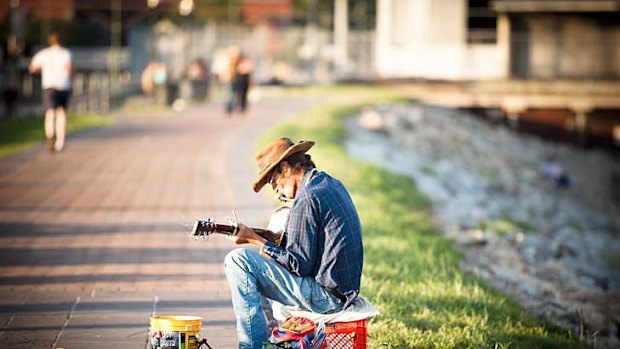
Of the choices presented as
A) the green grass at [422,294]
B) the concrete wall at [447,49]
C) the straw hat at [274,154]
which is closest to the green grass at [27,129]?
the green grass at [422,294]

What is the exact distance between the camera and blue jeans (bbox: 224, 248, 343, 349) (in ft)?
23.1


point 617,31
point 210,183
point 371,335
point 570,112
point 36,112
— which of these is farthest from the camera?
point 617,31

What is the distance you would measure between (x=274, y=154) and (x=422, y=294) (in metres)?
3.35

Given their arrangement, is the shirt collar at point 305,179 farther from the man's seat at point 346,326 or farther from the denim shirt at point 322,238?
the man's seat at point 346,326

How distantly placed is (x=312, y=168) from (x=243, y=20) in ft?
204

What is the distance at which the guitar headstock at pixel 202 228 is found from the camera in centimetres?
684

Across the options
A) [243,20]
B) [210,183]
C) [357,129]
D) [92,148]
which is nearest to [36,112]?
[357,129]

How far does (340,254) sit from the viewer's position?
23.0 feet

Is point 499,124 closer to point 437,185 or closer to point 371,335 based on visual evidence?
point 437,185

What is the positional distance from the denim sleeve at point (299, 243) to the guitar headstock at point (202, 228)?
0.35m

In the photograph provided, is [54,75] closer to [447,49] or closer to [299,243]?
[299,243]

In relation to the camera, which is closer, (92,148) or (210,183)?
(210,183)

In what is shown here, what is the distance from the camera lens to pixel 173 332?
270 inches

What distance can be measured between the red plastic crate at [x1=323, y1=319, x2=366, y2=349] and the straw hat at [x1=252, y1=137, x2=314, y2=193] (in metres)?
0.98
